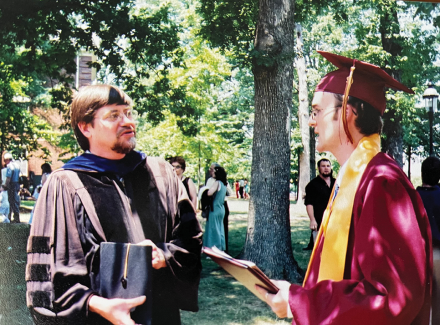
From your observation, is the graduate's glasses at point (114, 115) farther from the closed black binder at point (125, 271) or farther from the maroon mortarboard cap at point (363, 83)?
the maroon mortarboard cap at point (363, 83)

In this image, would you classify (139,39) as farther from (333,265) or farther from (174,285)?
(333,265)

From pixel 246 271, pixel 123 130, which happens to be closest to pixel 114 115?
pixel 123 130

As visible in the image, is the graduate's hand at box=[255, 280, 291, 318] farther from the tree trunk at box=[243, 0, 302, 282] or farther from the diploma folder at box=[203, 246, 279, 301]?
the tree trunk at box=[243, 0, 302, 282]

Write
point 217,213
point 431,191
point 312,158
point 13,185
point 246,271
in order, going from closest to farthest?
point 246,271 < point 431,191 < point 13,185 < point 312,158 < point 217,213

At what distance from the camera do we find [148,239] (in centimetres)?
187

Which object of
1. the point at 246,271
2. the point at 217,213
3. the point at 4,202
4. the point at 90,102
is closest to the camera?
the point at 246,271

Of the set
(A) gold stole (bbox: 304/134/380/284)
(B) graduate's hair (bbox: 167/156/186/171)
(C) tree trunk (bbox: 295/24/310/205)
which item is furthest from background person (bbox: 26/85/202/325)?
(C) tree trunk (bbox: 295/24/310/205)

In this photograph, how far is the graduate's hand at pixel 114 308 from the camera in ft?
5.46

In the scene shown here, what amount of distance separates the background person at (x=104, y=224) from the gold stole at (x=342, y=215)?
2.24 feet

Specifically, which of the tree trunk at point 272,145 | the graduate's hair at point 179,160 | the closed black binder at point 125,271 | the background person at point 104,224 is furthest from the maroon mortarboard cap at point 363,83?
the tree trunk at point 272,145

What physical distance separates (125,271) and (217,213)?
2.41 meters

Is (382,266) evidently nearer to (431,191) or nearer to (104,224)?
(104,224)

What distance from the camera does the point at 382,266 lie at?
1173 millimetres

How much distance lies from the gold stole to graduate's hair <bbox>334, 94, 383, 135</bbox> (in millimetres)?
29
